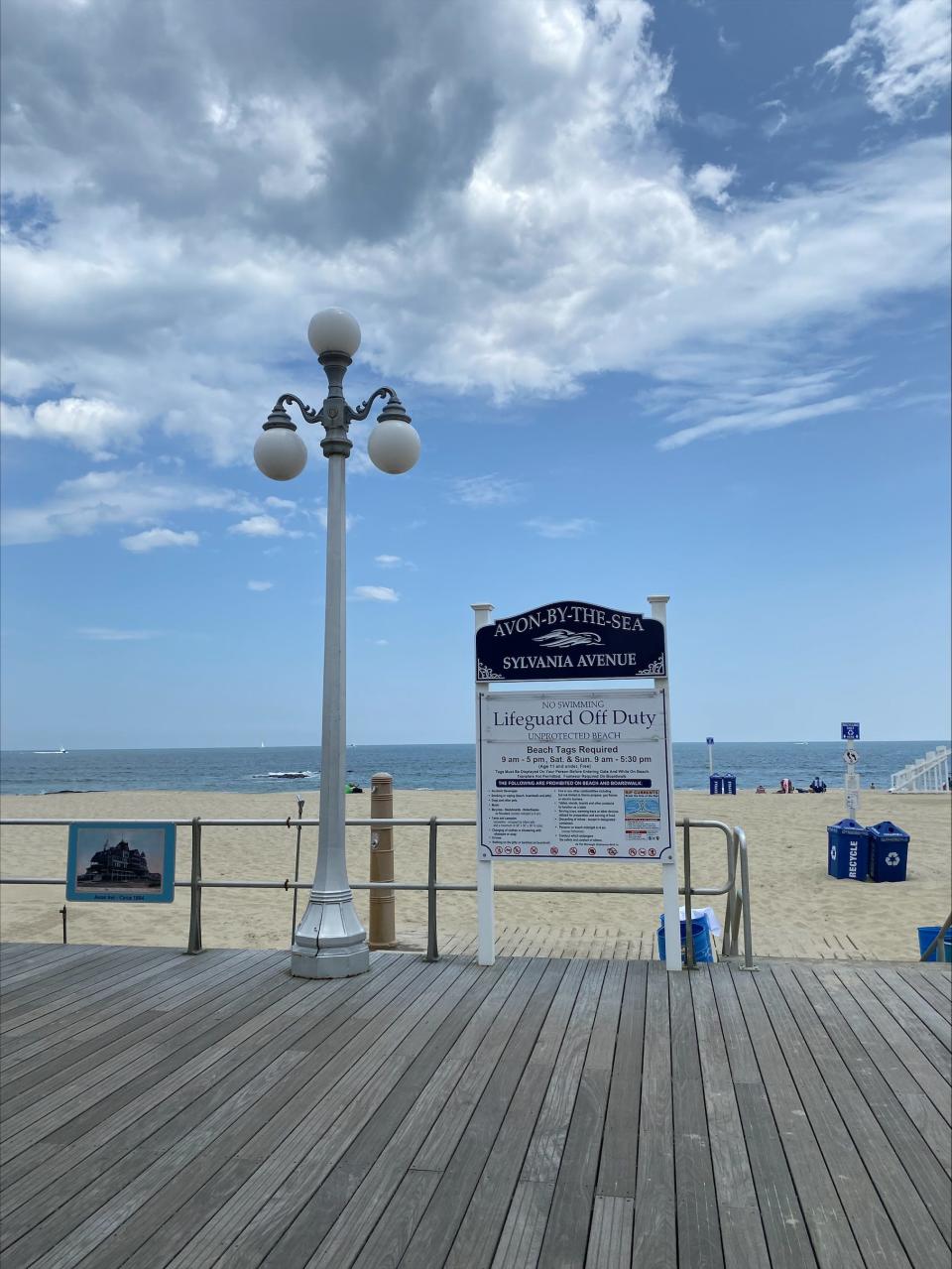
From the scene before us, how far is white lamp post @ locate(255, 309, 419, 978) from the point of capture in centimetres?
560

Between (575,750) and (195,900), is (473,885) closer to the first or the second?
(575,750)

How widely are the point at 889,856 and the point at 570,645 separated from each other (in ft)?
29.0

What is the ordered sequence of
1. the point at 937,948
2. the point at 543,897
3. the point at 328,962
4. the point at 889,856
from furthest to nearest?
the point at 889,856 < the point at 543,897 < the point at 937,948 < the point at 328,962

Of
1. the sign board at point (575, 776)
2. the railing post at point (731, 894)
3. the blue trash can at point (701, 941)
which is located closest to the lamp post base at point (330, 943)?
the sign board at point (575, 776)

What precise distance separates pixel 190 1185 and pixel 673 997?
301 centimetres

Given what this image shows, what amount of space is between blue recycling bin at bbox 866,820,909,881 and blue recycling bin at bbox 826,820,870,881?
3.7 inches

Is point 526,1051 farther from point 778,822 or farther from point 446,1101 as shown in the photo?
point 778,822

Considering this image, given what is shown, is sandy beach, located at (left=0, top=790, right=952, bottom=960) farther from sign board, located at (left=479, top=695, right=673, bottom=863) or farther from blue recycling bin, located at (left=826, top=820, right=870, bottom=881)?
sign board, located at (left=479, top=695, right=673, bottom=863)

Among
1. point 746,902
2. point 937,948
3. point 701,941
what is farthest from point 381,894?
point 937,948

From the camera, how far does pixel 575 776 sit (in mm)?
5840

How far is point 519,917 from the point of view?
32.8ft

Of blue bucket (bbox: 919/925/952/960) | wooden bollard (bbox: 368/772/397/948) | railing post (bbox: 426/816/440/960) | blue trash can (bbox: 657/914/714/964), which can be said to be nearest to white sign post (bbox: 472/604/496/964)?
railing post (bbox: 426/816/440/960)

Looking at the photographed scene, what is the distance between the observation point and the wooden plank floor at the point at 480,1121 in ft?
8.50

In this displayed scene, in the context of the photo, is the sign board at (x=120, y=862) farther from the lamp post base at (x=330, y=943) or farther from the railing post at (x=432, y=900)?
the railing post at (x=432, y=900)
